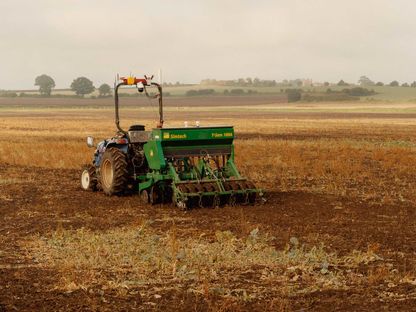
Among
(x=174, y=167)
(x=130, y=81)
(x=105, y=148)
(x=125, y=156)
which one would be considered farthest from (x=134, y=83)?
(x=174, y=167)

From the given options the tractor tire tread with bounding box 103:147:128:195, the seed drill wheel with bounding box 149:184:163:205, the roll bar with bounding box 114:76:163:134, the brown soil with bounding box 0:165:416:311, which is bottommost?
the brown soil with bounding box 0:165:416:311

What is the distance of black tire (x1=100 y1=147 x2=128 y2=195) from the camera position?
568 inches

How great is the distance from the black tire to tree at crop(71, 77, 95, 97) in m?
169

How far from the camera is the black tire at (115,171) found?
14438 millimetres

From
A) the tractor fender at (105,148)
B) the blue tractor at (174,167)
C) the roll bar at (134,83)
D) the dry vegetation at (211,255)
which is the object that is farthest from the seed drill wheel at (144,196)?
the roll bar at (134,83)

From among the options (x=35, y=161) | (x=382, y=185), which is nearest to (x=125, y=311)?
(x=382, y=185)

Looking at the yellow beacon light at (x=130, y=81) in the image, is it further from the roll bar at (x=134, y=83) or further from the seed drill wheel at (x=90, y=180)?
the seed drill wheel at (x=90, y=180)

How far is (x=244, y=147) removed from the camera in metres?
28.6

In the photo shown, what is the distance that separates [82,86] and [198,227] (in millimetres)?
175324

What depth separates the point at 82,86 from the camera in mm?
182500

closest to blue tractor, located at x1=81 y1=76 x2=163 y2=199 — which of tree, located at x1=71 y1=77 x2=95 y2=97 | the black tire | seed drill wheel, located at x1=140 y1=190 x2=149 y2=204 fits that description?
the black tire

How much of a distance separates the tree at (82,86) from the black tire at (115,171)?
169389 millimetres

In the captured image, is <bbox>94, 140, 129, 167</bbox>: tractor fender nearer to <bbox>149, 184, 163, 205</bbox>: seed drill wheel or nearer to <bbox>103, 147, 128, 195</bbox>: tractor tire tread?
<bbox>103, 147, 128, 195</bbox>: tractor tire tread

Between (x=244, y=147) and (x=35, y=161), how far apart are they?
924cm
